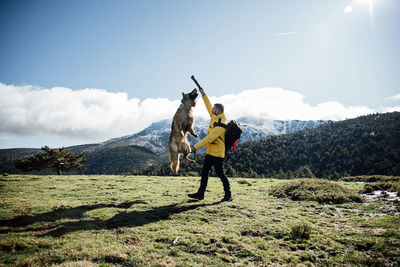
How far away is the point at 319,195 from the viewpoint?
9695mm

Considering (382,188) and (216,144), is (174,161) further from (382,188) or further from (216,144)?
(382,188)

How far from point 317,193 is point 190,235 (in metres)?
8.08

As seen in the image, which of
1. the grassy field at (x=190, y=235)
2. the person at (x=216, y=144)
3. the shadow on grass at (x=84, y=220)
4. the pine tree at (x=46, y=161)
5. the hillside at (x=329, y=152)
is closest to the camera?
the grassy field at (x=190, y=235)

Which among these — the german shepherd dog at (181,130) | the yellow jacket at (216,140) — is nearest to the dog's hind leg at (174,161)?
the german shepherd dog at (181,130)

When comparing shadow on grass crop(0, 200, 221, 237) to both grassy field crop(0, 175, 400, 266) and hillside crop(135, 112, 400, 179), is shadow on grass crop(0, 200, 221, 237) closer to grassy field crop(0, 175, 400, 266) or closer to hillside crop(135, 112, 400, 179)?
grassy field crop(0, 175, 400, 266)

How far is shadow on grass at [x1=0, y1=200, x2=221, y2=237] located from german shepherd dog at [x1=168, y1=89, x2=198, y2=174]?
186cm

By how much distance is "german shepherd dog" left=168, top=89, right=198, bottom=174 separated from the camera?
7391 millimetres

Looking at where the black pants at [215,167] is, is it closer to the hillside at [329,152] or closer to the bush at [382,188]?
the bush at [382,188]

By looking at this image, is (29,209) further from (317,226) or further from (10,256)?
(317,226)

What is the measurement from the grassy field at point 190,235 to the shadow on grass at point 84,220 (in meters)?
0.02

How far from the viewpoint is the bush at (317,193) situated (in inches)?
364

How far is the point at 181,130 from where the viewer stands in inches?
292

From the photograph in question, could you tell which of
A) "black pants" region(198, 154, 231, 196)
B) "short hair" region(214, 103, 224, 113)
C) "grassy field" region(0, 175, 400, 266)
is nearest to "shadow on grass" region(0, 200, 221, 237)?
"grassy field" region(0, 175, 400, 266)

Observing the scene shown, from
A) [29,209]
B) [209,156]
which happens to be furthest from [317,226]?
[29,209]
